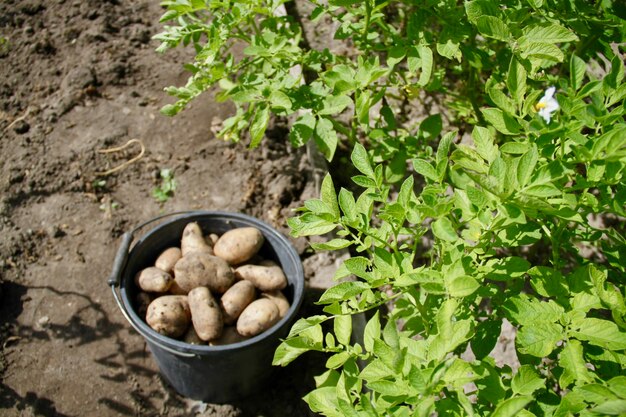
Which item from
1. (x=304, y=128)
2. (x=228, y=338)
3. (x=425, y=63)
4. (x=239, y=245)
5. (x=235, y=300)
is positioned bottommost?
(x=228, y=338)

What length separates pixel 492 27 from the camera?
1.50 meters

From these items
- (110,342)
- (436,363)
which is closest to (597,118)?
(436,363)

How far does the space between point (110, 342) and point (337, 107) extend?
1.49 m

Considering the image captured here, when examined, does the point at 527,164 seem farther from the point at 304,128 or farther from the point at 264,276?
the point at 264,276

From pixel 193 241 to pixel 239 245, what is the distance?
207mm

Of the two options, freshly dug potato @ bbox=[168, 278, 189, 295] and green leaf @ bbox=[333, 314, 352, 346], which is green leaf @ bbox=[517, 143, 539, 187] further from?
freshly dug potato @ bbox=[168, 278, 189, 295]

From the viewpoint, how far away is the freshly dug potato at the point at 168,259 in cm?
240

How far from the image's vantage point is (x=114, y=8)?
379 cm

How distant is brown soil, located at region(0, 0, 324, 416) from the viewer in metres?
2.44

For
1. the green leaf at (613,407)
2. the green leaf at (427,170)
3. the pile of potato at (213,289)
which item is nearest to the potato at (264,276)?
the pile of potato at (213,289)

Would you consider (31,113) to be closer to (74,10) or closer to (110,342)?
(74,10)

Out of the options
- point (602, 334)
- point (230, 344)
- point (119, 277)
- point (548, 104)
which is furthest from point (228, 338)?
point (548, 104)

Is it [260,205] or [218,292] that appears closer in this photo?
[218,292]

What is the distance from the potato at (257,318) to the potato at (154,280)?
0.34m
